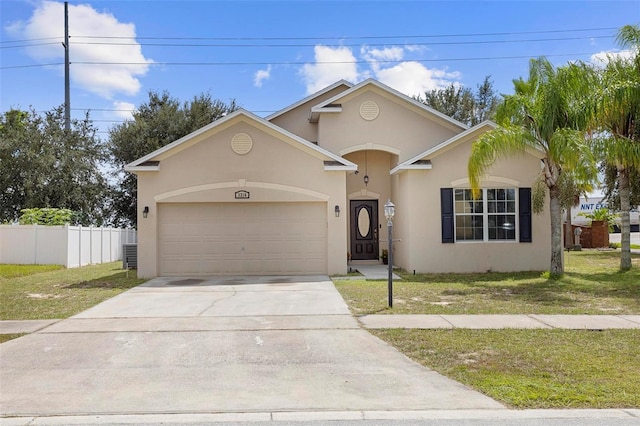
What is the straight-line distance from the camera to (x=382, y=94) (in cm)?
1939

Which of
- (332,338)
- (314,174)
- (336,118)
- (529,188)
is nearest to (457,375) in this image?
(332,338)

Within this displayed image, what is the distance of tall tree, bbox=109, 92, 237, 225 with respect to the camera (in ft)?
107

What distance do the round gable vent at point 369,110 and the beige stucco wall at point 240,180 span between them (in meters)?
3.71

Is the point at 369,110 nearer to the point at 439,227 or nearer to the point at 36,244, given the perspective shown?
the point at 439,227

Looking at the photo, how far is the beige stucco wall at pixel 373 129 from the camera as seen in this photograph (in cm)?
1933

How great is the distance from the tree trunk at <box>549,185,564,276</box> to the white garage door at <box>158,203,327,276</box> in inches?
255

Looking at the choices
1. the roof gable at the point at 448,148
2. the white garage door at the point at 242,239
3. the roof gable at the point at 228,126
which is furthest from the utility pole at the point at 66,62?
the roof gable at the point at 448,148

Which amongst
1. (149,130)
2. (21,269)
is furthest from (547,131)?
(149,130)

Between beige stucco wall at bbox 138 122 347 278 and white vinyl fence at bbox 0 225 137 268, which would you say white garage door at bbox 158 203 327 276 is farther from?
white vinyl fence at bbox 0 225 137 268

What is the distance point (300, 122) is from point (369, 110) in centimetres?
308

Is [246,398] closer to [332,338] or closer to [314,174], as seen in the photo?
[332,338]

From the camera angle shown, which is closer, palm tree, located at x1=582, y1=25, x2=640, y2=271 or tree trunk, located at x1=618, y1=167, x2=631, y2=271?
palm tree, located at x1=582, y1=25, x2=640, y2=271

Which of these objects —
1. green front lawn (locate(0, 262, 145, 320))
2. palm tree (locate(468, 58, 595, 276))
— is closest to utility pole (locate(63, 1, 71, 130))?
green front lawn (locate(0, 262, 145, 320))

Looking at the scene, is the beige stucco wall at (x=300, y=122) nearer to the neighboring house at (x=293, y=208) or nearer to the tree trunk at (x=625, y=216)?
the neighboring house at (x=293, y=208)
